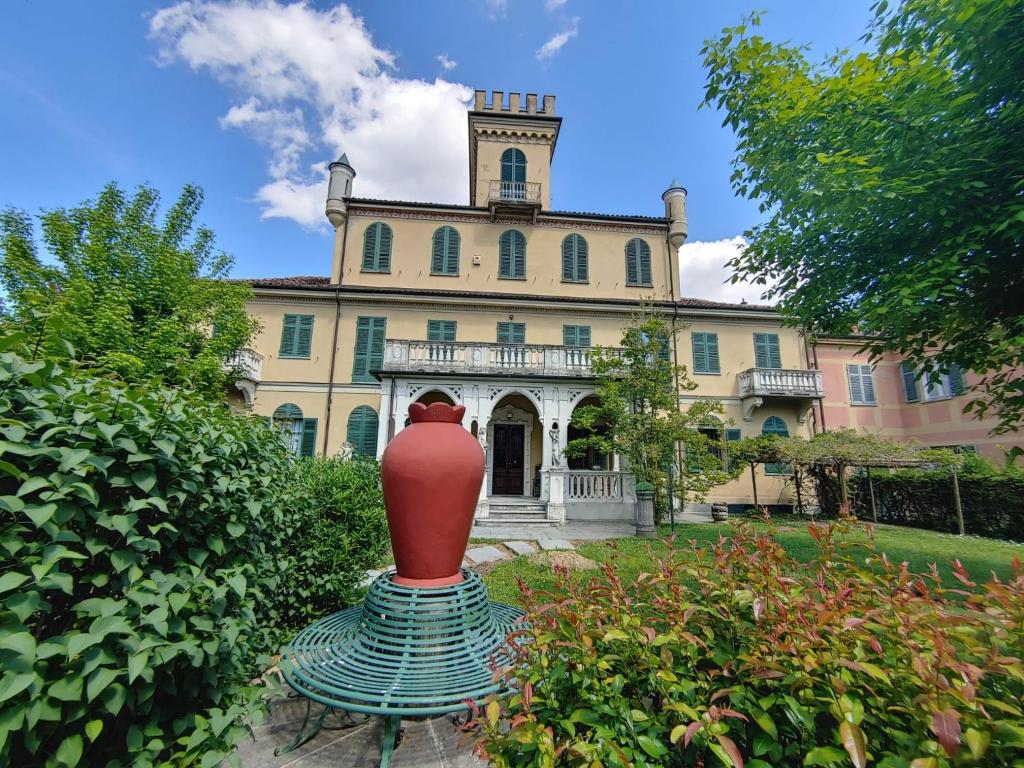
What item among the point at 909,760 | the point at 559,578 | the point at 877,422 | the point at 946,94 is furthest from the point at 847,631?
the point at 877,422

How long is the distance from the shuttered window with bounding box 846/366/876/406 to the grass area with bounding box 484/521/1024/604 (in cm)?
932

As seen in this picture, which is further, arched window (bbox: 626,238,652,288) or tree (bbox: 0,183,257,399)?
arched window (bbox: 626,238,652,288)

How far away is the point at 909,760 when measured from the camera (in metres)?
1.07

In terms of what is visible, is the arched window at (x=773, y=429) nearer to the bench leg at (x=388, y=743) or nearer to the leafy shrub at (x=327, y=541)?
the leafy shrub at (x=327, y=541)

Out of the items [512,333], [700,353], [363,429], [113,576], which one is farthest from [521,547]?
[700,353]

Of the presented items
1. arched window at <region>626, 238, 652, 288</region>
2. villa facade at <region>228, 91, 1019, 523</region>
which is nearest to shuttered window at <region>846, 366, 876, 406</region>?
villa facade at <region>228, 91, 1019, 523</region>

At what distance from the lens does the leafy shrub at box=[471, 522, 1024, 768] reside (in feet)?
3.54

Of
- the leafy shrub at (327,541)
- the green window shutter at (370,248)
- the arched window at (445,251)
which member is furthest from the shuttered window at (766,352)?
the leafy shrub at (327,541)

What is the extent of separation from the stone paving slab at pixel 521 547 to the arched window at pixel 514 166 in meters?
15.9

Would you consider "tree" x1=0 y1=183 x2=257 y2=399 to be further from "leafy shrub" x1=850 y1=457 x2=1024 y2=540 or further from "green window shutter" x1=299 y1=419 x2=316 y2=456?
"leafy shrub" x1=850 y1=457 x2=1024 y2=540

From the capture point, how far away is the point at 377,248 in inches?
690

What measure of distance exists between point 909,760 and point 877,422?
79.4 feet

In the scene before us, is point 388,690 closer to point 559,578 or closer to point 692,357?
point 559,578

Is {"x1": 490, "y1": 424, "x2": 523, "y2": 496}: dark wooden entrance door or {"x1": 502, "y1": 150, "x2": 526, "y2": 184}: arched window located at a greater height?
{"x1": 502, "y1": 150, "x2": 526, "y2": 184}: arched window
